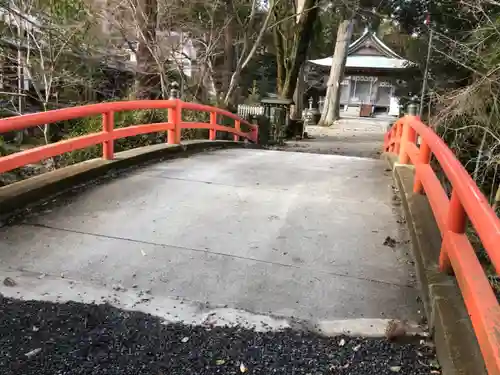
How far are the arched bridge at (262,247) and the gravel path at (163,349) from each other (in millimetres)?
142

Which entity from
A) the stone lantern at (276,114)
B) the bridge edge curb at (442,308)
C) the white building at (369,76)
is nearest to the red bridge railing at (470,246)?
the bridge edge curb at (442,308)

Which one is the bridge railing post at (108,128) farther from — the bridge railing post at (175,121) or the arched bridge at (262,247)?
the bridge railing post at (175,121)

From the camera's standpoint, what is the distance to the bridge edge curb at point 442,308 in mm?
2111

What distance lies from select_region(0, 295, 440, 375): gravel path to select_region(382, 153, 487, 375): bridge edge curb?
16 centimetres

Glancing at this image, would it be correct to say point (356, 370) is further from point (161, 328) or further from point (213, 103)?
point (213, 103)

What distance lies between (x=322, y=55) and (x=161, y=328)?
4097 centimetres

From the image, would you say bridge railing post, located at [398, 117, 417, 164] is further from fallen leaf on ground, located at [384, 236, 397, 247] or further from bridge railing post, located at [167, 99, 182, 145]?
bridge railing post, located at [167, 99, 182, 145]

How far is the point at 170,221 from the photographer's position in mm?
4266

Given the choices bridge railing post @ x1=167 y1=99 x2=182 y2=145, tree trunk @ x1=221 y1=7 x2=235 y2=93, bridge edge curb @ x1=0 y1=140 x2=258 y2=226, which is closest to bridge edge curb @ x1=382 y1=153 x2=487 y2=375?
bridge edge curb @ x1=0 y1=140 x2=258 y2=226

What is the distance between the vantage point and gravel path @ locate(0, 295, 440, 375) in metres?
2.26

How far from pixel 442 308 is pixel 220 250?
66.6 inches

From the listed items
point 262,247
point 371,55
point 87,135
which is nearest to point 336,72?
point 371,55

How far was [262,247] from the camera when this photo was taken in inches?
148

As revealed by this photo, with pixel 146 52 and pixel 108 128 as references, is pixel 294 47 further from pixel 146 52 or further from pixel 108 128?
pixel 108 128
